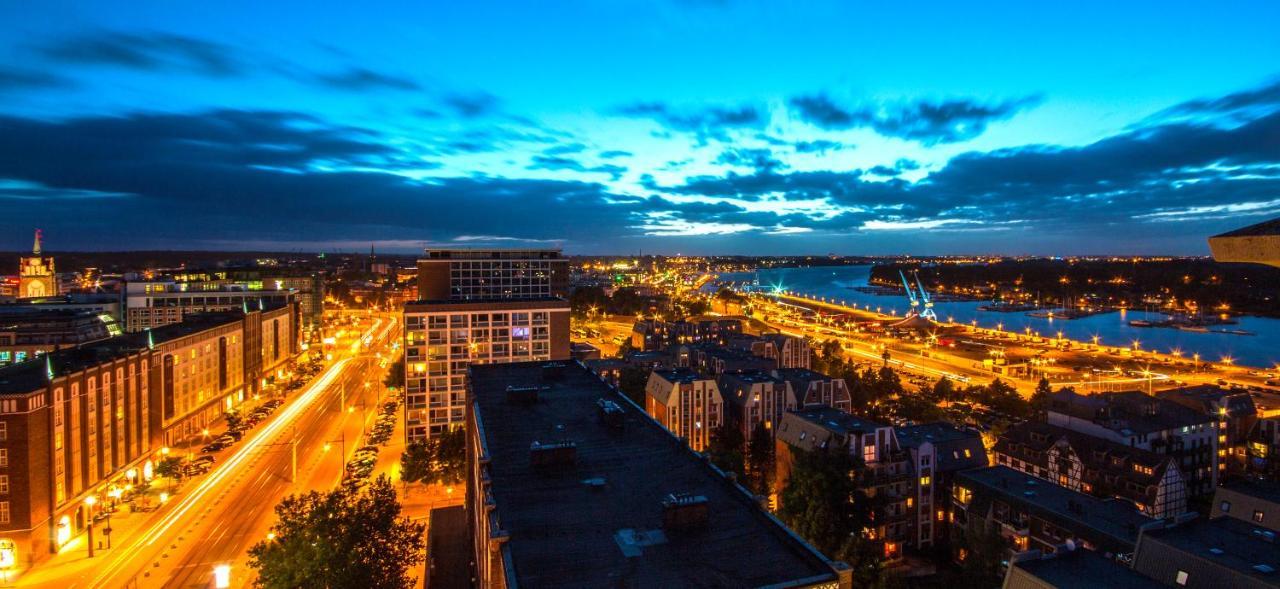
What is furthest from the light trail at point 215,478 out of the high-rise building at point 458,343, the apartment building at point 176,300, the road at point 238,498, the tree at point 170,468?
the apartment building at point 176,300

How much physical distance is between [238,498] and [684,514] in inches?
828

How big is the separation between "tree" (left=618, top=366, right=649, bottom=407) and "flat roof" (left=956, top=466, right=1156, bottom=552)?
16.0m

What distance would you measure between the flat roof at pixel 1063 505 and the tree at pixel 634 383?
1600cm

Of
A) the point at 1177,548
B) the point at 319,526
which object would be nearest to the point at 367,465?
the point at 319,526

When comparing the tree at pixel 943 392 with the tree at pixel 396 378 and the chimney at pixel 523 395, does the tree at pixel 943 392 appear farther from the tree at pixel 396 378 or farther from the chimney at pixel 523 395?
the tree at pixel 396 378

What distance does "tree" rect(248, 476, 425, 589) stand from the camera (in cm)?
1255

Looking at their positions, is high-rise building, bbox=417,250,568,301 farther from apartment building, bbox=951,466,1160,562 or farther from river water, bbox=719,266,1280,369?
river water, bbox=719,266,1280,369

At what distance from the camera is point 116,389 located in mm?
23531

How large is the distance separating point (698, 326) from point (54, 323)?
134 ft

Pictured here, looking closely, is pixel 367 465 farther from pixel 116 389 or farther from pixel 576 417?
pixel 576 417

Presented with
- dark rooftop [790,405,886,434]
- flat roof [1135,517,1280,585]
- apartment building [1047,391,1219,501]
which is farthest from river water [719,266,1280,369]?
flat roof [1135,517,1280,585]

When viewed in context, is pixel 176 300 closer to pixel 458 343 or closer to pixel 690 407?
pixel 458 343

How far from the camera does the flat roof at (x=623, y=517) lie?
24.8 feet

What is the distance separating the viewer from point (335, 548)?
42.6 ft
